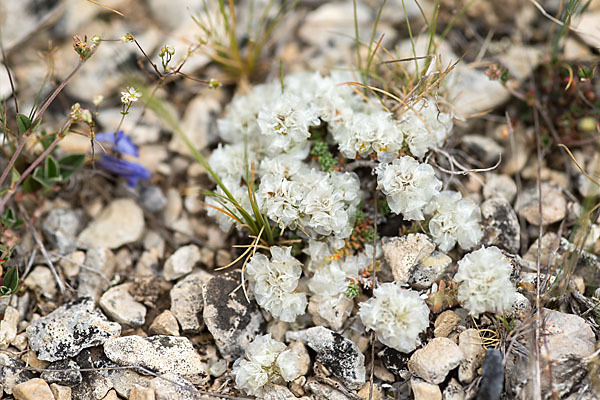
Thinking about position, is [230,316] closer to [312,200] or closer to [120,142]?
[312,200]

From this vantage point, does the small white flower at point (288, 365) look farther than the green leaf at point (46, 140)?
No

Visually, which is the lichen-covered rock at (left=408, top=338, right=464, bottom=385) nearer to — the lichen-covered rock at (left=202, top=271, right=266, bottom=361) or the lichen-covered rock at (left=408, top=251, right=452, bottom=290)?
the lichen-covered rock at (left=408, top=251, right=452, bottom=290)

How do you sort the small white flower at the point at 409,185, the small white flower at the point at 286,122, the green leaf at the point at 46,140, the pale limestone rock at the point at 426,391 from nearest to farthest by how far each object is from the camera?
the pale limestone rock at the point at 426,391 → the small white flower at the point at 409,185 → the small white flower at the point at 286,122 → the green leaf at the point at 46,140

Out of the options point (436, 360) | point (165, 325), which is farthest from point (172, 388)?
point (436, 360)

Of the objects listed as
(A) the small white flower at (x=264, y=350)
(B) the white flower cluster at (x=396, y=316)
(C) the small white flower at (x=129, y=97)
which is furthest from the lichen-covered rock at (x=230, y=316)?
(C) the small white flower at (x=129, y=97)

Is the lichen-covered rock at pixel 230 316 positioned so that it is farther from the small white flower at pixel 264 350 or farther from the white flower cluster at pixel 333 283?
the white flower cluster at pixel 333 283
